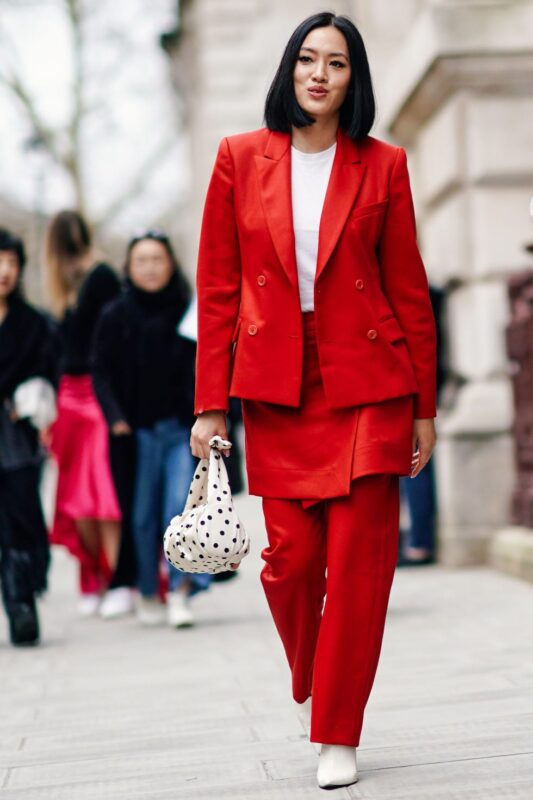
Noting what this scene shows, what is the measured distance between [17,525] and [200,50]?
20.0m

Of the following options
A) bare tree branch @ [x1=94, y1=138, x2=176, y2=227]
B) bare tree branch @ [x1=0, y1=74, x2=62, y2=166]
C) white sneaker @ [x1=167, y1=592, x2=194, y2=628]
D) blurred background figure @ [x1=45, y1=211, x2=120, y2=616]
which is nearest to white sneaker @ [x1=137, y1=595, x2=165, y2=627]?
white sneaker @ [x1=167, y1=592, x2=194, y2=628]

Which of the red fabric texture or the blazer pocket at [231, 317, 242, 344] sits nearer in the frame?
the blazer pocket at [231, 317, 242, 344]

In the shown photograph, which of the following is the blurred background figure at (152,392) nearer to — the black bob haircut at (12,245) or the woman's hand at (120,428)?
the woman's hand at (120,428)

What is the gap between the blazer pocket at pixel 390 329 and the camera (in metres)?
4.05

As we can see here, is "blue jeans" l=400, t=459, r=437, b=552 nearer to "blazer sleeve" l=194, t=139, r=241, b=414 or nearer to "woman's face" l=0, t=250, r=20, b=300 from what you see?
"woman's face" l=0, t=250, r=20, b=300

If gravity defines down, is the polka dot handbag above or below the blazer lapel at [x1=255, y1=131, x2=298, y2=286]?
below

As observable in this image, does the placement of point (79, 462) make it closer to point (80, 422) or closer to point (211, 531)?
point (80, 422)

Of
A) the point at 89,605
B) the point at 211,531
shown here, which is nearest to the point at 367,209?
the point at 211,531

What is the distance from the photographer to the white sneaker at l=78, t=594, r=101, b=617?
824cm

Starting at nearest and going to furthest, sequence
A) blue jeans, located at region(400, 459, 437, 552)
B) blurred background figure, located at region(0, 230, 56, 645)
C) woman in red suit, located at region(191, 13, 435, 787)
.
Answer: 1. woman in red suit, located at region(191, 13, 435, 787)
2. blurred background figure, located at region(0, 230, 56, 645)
3. blue jeans, located at region(400, 459, 437, 552)

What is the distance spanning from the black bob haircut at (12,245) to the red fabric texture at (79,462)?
1124mm

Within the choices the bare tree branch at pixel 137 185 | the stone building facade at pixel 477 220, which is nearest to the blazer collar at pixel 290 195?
the stone building facade at pixel 477 220

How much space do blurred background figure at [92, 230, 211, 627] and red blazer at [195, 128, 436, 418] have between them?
3.34 metres

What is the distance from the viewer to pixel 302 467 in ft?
13.3
